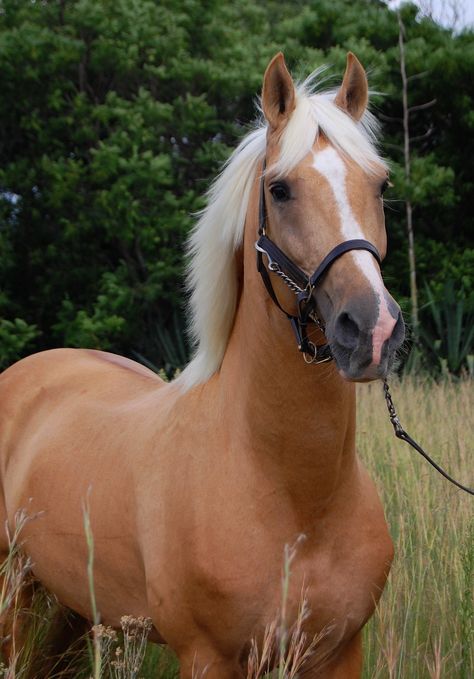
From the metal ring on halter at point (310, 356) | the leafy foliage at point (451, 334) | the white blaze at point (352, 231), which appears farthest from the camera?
the leafy foliage at point (451, 334)

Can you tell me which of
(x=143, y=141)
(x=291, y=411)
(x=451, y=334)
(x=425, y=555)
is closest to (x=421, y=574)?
(x=425, y=555)

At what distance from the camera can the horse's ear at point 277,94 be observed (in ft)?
7.63

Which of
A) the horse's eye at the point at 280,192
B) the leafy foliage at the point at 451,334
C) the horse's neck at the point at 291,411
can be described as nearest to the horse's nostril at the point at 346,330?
the horse's neck at the point at 291,411

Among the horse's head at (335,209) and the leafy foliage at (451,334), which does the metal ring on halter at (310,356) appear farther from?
the leafy foliage at (451,334)

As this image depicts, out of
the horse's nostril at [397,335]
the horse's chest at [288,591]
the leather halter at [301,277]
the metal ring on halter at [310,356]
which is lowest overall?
the horse's chest at [288,591]

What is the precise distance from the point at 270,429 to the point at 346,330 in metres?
0.48

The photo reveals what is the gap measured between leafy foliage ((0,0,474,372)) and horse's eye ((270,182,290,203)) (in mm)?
7491

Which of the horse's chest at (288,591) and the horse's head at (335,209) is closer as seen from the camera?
the horse's head at (335,209)

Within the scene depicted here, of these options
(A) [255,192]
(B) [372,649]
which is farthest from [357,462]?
(B) [372,649]

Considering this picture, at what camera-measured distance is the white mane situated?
7.50 feet

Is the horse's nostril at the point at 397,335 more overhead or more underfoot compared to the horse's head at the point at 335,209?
more underfoot

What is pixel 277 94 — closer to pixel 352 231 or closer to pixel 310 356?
pixel 352 231

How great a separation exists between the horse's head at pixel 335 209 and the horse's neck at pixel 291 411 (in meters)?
0.21

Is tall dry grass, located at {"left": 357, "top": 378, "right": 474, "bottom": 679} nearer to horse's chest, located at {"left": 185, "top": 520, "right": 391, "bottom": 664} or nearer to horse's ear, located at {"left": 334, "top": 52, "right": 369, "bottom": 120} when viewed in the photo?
horse's chest, located at {"left": 185, "top": 520, "right": 391, "bottom": 664}
